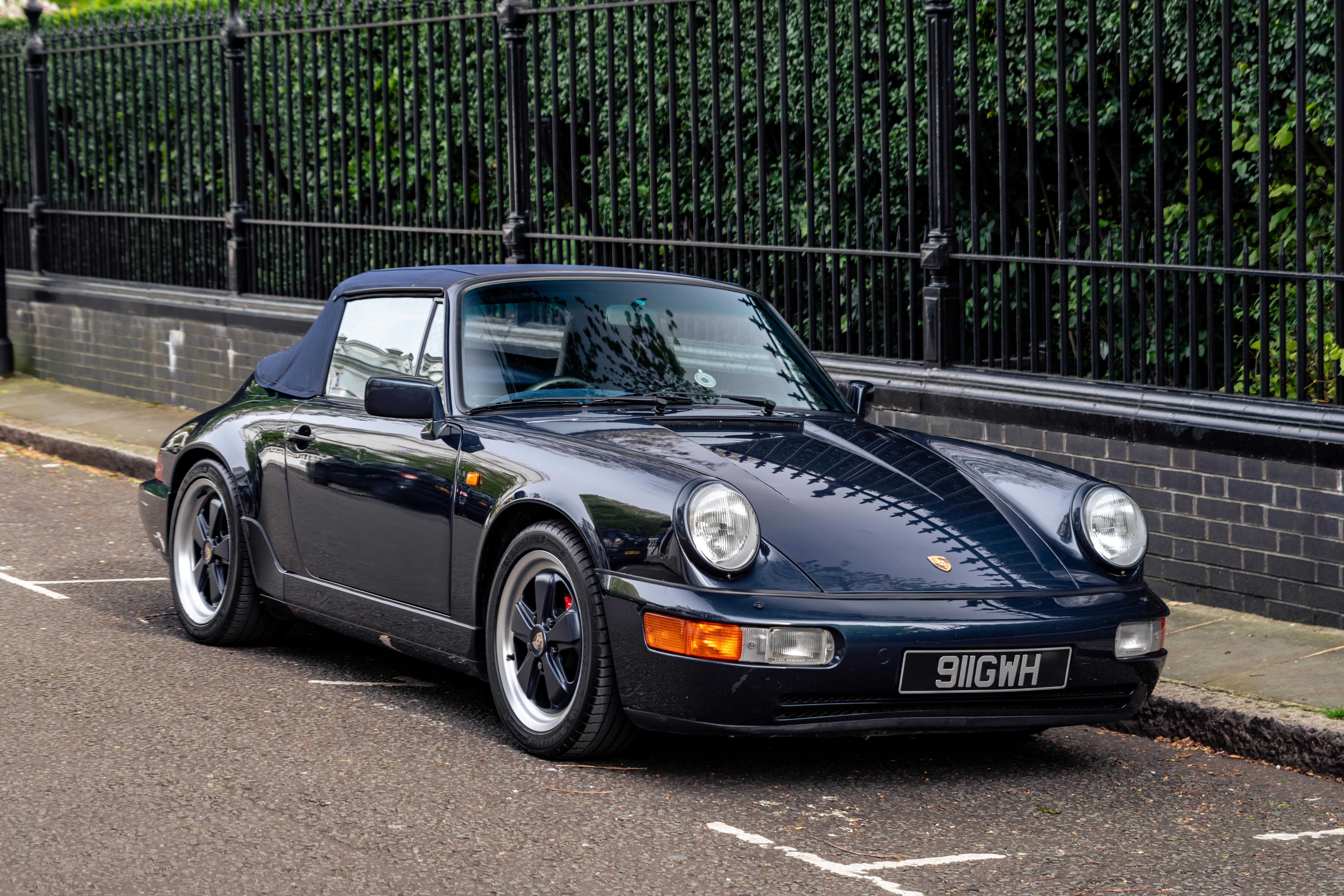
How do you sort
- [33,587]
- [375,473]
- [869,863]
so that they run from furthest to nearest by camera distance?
[33,587]
[375,473]
[869,863]

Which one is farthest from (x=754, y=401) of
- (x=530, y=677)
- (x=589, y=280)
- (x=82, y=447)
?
(x=82, y=447)

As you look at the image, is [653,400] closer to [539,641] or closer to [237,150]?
[539,641]

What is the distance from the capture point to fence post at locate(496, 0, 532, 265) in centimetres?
1108

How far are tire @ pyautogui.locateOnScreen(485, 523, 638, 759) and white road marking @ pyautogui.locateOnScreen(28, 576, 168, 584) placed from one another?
3.13 meters

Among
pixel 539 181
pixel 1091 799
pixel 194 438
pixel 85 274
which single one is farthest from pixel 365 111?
pixel 1091 799

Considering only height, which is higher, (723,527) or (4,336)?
(4,336)

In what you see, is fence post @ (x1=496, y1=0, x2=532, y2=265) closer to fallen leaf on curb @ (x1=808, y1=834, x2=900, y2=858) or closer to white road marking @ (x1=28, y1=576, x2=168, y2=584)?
white road marking @ (x1=28, y1=576, x2=168, y2=584)

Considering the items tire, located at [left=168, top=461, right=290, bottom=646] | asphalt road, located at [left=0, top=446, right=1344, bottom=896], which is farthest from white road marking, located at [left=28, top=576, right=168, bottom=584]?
asphalt road, located at [left=0, top=446, right=1344, bottom=896]

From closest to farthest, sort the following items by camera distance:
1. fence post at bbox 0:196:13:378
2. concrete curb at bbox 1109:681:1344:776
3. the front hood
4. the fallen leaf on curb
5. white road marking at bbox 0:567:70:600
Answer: the fallen leaf on curb → the front hood → concrete curb at bbox 1109:681:1344:776 → white road marking at bbox 0:567:70:600 → fence post at bbox 0:196:13:378

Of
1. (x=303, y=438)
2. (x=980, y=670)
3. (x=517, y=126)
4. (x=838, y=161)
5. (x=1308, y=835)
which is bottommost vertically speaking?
(x=1308, y=835)

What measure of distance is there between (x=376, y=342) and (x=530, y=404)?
0.86 m

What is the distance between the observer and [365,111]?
1278cm

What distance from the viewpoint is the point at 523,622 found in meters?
5.13

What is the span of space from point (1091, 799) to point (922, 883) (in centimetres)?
99
